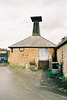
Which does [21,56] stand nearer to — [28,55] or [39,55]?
[28,55]

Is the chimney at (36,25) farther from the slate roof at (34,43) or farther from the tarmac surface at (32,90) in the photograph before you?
the tarmac surface at (32,90)

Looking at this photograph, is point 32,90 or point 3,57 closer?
point 32,90

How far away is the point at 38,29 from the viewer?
20.9 metres

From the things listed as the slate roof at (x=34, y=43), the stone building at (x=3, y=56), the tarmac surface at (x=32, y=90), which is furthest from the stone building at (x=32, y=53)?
the stone building at (x=3, y=56)

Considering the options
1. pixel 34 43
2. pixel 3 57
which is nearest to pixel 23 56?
pixel 34 43

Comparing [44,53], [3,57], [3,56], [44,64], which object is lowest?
[44,64]

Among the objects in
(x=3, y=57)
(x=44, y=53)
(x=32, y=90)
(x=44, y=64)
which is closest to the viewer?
(x=32, y=90)

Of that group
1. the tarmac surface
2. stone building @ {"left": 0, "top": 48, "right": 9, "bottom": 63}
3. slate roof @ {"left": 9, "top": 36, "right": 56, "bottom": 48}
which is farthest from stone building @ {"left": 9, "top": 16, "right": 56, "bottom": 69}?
stone building @ {"left": 0, "top": 48, "right": 9, "bottom": 63}

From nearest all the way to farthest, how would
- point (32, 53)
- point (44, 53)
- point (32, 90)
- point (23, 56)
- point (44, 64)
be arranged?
point (32, 90) → point (44, 64) → point (44, 53) → point (32, 53) → point (23, 56)

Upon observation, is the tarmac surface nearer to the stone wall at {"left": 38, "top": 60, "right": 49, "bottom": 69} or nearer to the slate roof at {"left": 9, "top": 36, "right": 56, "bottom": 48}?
the stone wall at {"left": 38, "top": 60, "right": 49, "bottom": 69}

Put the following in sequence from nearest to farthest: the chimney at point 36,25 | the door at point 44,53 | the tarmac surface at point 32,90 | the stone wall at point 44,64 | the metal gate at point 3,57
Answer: the tarmac surface at point 32,90 < the stone wall at point 44,64 < the door at point 44,53 < the chimney at point 36,25 < the metal gate at point 3,57

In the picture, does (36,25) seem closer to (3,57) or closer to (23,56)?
(23,56)

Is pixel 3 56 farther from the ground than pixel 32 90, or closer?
farther from the ground

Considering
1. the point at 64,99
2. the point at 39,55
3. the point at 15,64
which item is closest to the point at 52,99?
the point at 64,99
